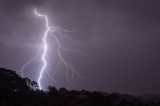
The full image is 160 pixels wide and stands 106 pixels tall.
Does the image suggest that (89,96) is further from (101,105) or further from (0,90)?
(0,90)

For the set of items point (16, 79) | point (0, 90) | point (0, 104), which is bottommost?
point (0, 104)

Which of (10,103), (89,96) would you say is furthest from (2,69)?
(10,103)

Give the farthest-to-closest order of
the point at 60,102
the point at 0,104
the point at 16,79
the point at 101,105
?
the point at 16,79 → the point at 101,105 → the point at 60,102 → the point at 0,104

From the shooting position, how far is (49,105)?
36.0 metres

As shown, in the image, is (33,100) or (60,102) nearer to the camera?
(60,102)

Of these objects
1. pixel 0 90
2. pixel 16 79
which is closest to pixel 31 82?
pixel 16 79

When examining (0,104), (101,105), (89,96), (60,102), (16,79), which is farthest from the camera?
(16,79)

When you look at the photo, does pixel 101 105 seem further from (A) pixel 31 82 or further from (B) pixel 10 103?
(A) pixel 31 82

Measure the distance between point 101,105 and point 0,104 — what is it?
38.2 ft

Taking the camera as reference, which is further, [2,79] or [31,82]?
[31,82]

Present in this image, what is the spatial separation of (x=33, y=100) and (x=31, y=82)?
1107 cm

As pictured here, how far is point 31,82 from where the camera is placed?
5256cm

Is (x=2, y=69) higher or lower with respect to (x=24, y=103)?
higher

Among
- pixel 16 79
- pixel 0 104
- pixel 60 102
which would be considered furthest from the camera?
pixel 16 79
